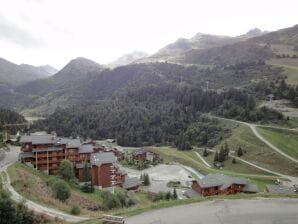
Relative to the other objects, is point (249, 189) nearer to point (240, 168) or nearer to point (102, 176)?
point (102, 176)

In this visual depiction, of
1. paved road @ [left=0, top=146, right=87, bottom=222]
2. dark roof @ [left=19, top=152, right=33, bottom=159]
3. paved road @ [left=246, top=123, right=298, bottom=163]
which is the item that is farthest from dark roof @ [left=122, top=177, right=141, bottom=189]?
paved road @ [left=246, top=123, right=298, bottom=163]

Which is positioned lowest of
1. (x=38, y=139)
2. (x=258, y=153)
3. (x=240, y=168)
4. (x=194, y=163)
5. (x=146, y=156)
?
(x=146, y=156)

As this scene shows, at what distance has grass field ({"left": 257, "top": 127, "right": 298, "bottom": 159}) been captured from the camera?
334 ft

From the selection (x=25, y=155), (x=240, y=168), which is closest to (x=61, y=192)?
(x=25, y=155)

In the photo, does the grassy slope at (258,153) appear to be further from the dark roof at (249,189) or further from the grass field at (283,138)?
the dark roof at (249,189)

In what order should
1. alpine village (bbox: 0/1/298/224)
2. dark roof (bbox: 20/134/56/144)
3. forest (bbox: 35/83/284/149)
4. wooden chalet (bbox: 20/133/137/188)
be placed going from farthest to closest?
forest (bbox: 35/83/284/149) < dark roof (bbox: 20/134/56/144) < wooden chalet (bbox: 20/133/137/188) < alpine village (bbox: 0/1/298/224)

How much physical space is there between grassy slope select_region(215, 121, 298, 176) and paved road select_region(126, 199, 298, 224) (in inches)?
2664

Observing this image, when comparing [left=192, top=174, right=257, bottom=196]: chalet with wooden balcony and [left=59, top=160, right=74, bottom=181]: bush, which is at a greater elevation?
[left=59, top=160, right=74, bottom=181]: bush

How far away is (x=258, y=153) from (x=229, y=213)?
266 feet

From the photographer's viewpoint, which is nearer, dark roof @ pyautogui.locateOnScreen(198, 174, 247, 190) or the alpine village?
the alpine village

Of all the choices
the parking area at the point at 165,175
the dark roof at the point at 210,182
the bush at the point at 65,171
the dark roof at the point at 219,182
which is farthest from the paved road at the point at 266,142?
→ the bush at the point at 65,171

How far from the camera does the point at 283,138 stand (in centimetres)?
11131

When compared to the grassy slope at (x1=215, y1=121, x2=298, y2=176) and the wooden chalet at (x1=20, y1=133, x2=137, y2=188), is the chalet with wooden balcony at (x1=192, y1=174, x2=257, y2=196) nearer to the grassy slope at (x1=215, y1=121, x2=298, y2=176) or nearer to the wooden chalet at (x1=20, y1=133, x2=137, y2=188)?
the wooden chalet at (x1=20, y1=133, x2=137, y2=188)

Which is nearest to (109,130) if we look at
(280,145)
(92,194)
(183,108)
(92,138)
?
(92,138)
